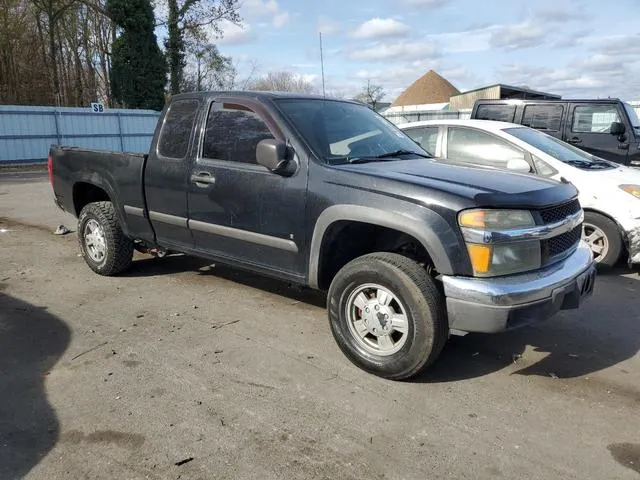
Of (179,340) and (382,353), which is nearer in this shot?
(382,353)

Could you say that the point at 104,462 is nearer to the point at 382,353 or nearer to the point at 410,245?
the point at 382,353

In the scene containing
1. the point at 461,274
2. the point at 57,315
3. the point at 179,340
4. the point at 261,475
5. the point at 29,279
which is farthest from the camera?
the point at 29,279

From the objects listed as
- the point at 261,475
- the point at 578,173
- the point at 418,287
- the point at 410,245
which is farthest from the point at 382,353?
the point at 578,173

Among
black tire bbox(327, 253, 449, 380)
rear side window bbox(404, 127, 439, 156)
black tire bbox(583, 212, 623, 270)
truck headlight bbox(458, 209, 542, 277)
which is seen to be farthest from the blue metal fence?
truck headlight bbox(458, 209, 542, 277)

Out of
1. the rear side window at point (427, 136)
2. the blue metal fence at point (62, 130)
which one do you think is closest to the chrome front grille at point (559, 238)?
the rear side window at point (427, 136)

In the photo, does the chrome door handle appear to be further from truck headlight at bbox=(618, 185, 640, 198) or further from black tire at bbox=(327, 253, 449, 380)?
truck headlight at bbox=(618, 185, 640, 198)

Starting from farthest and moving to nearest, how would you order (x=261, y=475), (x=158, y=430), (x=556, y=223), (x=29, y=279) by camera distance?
(x=29, y=279) → (x=556, y=223) → (x=158, y=430) → (x=261, y=475)

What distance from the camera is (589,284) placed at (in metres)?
3.91

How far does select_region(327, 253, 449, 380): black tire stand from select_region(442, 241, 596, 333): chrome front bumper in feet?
0.38

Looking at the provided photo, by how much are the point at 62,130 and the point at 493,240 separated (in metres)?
22.5

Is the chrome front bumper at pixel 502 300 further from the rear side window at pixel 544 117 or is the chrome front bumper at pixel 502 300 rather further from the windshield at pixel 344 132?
the rear side window at pixel 544 117

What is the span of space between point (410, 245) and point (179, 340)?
1.94m

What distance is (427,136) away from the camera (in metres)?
7.18

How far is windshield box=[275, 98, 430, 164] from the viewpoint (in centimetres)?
422
